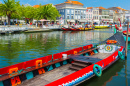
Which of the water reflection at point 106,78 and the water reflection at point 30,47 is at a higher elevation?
the water reflection at point 30,47

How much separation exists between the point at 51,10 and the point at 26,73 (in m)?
57.1

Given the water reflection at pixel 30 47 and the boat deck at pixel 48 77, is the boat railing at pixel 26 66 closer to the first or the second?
the boat deck at pixel 48 77

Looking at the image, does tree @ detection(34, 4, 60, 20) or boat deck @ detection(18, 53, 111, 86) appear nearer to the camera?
boat deck @ detection(18, 53, 111, 86)

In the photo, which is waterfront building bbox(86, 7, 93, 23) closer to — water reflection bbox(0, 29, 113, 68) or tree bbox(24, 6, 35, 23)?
tree bbox(24, 6, 35, 23)

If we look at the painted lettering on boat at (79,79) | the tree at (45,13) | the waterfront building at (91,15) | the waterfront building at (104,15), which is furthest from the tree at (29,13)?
the waterfront building at (104,15)

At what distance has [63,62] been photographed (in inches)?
481

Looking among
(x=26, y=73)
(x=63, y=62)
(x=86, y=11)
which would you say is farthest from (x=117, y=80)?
(x=86, y=11)

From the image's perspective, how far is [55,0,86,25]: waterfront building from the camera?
81562 millimetres

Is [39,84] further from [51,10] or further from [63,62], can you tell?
[51,10]

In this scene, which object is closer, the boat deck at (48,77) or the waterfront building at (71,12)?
the boat deck at (48,77)

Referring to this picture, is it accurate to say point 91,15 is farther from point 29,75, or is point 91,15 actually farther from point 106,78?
point 29,75

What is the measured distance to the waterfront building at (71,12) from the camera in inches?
3211

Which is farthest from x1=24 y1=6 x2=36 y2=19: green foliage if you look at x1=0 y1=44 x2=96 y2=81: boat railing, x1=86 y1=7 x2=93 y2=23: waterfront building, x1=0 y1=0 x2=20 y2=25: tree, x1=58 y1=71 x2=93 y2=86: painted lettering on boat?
x1=58 y1=71 x2=93 y2=86: painted lettering on boat

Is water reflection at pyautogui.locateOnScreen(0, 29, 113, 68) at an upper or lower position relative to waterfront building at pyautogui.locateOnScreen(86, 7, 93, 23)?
lower
